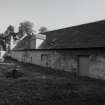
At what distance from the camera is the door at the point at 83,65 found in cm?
1289

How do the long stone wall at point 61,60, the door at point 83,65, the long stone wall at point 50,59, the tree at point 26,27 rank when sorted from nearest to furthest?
1. the long stone wall at point 61,60
2. the door at point 83,65
3. the long stone wall at point 50,59
4. the tree at point 26,27

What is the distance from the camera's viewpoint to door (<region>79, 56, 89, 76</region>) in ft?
42.3

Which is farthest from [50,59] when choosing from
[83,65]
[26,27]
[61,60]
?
[26,27]

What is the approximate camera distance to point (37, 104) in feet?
18.7

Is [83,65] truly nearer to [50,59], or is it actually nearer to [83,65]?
[83,65]

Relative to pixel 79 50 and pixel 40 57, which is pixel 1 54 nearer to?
pixel 40 57

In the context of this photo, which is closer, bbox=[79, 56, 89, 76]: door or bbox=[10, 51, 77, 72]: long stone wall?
bbox=[79, 56, 89, 76]: door

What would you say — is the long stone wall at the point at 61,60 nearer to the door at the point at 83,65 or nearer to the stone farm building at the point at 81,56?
the stone farm building at the point at 81,56

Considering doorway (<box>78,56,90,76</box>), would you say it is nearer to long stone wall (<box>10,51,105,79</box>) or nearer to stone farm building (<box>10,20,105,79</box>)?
stone farm building (<box>10,20,105,79</box>)

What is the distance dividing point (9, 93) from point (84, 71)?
854 cm

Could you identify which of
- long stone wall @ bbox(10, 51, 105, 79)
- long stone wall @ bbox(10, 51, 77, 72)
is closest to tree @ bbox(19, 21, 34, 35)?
long stone wall @ bbox(10, 51, 105, 79)

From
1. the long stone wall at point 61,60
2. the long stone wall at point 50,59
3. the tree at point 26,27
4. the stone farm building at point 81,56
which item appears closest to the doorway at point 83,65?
the stone farm building at point 81,56

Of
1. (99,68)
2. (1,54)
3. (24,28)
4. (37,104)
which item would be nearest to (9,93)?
(37,104)

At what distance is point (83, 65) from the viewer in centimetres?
1323
